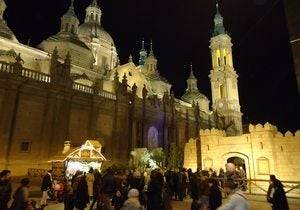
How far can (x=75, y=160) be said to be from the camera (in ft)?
52.1

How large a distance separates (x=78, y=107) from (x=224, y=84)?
34895 millimetres

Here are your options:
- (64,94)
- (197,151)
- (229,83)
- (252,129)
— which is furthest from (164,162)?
(229,83)

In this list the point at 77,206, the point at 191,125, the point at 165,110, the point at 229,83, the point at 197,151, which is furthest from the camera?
the point at 229,83

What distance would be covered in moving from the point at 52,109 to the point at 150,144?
13440 millimetres

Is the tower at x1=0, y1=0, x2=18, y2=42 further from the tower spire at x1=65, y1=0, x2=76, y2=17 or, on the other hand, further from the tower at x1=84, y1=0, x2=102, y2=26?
the tower at x1=84, y1=0, x2=102, y2=26

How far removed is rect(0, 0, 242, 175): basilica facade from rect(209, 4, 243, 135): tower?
212 millimetres

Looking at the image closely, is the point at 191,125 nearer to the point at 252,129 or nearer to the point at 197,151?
the point at 197,151

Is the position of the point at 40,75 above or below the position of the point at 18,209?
above

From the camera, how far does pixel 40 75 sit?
875 inches

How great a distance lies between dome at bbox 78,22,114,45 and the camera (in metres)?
48.4

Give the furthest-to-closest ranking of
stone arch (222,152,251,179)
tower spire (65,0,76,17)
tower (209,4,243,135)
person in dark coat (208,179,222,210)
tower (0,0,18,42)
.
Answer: tower (209,4,243,135)
tower spire (65,0,76,17)
tower (0,0,18,42)
stone arch (222,152,251,179)
person in dark coat (208,179,222,210)

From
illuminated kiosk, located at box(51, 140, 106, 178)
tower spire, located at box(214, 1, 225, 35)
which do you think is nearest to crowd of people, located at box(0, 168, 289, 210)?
illuminated kiosk, located at box(51, 140, 106, 178)

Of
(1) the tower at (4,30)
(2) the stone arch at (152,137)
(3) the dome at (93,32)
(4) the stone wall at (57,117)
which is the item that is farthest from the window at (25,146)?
(3) the dome at (93,32)

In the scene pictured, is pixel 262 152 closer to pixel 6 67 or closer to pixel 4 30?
pixel 6 67
